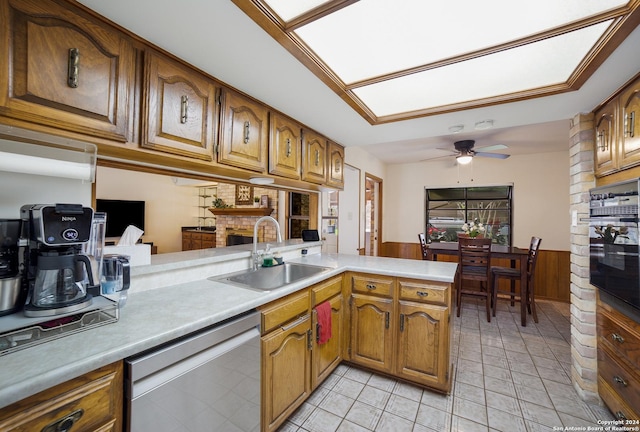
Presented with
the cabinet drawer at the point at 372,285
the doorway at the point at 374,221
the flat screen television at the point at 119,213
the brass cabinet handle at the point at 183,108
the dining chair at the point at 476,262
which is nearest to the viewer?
the brass cabinet handle at the point at 183,108

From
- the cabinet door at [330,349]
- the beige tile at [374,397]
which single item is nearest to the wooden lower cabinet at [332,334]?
the cabinet door at [330,349]

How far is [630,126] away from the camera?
157 cm

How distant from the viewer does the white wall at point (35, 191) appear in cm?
110

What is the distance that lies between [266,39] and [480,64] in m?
1.12

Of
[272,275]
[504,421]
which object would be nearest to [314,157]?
[272,275]

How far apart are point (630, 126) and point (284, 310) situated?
226cm

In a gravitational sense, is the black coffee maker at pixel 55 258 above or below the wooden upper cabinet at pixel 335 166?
below

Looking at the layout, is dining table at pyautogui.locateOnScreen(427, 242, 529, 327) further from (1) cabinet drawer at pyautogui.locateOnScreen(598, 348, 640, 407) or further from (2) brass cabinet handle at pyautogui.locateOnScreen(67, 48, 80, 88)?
(2) brass cabinet handle at pyautogui.locateOnScreen(67, 48, 80, 88)

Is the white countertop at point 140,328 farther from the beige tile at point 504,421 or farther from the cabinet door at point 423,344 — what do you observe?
the beige tile at point 504,421

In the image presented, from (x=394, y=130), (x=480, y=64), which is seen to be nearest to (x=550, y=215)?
(x=394, y=130)

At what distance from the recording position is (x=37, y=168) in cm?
117

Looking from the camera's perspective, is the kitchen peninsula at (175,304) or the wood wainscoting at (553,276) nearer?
the kitchen peninsula at (175,304)

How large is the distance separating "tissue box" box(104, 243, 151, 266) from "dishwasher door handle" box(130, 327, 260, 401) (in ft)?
2.22

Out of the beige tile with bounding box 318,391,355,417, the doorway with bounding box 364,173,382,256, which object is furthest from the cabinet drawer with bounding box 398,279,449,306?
the doorway with bounding box 364,173,382,256
